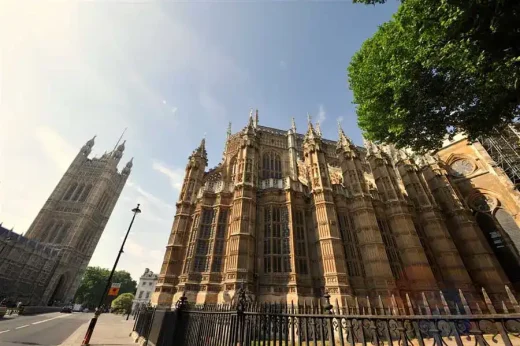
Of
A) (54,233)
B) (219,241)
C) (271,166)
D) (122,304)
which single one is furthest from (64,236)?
(219,241)

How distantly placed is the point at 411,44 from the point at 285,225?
14700mm

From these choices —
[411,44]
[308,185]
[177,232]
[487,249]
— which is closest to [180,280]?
[177,232]

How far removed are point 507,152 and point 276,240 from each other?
26.7 m

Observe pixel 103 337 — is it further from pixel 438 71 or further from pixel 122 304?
pixel 122 304

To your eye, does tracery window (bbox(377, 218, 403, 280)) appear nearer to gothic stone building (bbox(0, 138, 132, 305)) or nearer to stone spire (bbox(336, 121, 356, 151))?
stone spire (bbox(336, 121, 356, 151))

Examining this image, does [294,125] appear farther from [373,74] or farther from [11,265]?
[11,265]

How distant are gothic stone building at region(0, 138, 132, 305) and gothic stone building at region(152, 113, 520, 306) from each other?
1437 inches

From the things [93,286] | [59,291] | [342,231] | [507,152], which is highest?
[507,152]

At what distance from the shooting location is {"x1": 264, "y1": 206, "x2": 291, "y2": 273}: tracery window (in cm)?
1809

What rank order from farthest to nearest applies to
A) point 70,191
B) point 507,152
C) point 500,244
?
point 70,191 < point 507,152 < point 500,244

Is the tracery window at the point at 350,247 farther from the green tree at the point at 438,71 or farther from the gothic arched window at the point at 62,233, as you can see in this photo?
the gothic arched window at the point at 62,233

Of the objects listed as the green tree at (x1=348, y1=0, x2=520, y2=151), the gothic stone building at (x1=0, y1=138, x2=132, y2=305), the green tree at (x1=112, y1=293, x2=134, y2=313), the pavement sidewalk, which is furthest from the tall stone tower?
the green tree at (x1=348, y1=0, x2=520, y2=151)

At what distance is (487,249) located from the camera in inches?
813

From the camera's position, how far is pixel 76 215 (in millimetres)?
58875
